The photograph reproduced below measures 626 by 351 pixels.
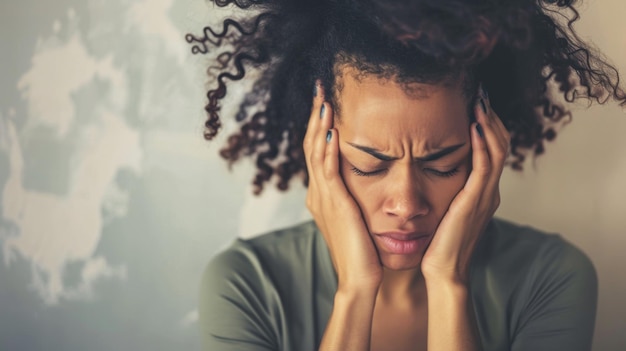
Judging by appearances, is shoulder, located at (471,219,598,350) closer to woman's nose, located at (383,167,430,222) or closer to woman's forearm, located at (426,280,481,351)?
woman's forearm, located at (426,280,481,351)

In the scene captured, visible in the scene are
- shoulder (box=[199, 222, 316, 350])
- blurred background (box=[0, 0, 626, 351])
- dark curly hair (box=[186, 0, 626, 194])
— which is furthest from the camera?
blurred background (box=[0, 0, 626, 351])

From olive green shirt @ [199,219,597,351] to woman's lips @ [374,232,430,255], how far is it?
8.4 inches

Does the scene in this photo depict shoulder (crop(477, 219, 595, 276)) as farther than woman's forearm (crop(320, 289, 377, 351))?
Yes

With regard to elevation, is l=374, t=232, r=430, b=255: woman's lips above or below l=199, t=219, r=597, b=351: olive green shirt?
above

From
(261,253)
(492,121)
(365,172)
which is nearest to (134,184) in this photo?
(261,253)

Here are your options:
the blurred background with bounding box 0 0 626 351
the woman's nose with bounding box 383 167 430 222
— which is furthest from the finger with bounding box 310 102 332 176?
the blurred background with bounding box 0 0 626 351

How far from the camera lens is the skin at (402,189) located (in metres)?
1.14

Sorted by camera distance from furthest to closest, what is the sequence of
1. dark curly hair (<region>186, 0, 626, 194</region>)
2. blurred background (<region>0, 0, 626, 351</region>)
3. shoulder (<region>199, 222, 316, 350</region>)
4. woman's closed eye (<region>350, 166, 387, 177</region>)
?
blurred background (<region>0, 0, 626, 351</region>), shoulder (<region>199, 222, 316, 350</region>), woman's closed eye (<region>350, 166, 387, 177</region>), dark curly hair (<region>186, 0, 626, 194</region>)

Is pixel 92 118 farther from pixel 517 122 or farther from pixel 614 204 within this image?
pixel 614 204

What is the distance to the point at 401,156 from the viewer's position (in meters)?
1.15

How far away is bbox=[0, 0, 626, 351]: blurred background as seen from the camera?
1.57 m

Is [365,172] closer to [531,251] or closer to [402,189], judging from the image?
[402,189]

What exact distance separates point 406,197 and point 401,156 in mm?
76

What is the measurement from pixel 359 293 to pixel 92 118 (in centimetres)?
80
